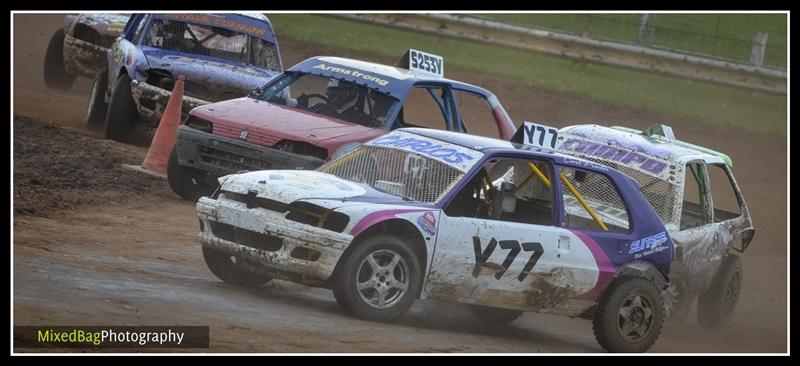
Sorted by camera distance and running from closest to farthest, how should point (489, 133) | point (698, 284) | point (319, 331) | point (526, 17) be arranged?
point (319, 331) < point (698, 284) < point (489, 133) < point (526, 17)

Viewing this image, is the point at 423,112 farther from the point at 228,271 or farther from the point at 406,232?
the point at 406,232

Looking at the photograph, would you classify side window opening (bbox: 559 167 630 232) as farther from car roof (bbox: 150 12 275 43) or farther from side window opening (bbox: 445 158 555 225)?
car roof (bbox: 150 12 275 43)

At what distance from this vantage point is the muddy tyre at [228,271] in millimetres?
9219

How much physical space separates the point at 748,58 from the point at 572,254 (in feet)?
47.5

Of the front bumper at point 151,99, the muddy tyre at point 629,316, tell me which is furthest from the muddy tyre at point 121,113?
the muddy tyre at point 629,316

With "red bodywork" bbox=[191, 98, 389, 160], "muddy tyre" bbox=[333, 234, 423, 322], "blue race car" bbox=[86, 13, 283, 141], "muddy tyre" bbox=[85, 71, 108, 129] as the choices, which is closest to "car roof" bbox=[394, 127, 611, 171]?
"muddy tyre" bbox=[333, 234, 423, 322]

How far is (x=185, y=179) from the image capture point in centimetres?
1261

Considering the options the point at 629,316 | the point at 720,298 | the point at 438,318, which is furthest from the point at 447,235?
the point at 720,298

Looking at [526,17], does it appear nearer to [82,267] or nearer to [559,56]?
[559,56]

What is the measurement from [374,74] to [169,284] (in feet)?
15.0

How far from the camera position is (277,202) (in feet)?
28.0

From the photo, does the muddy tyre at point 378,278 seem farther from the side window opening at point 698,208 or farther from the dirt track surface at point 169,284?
the side window opening at point 698,208

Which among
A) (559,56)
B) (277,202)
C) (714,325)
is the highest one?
(559,56)

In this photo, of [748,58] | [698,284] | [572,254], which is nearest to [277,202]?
[572,254]
